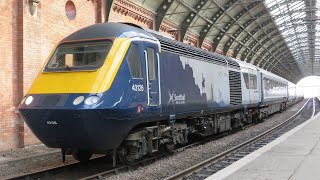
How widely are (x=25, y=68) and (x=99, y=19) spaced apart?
197 inches

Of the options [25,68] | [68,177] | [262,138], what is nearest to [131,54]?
[68,177]

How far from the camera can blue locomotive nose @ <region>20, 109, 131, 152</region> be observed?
25.9 feet

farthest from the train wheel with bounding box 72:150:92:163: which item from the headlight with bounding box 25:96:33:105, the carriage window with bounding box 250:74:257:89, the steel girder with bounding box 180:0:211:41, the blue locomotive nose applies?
the steel girder with bounding box 180:0:211:41

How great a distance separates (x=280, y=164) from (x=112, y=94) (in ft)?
12.6

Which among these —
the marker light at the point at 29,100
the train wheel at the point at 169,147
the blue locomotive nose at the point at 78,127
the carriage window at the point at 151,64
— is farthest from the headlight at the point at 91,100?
the train wheel at the point at 169,147

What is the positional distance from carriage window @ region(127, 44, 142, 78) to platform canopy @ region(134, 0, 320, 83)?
1262cm

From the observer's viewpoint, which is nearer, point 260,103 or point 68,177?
point 68,177

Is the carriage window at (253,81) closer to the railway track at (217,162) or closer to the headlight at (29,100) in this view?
the railway track at (217,162)

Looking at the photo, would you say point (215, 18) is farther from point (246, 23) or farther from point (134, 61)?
point (134, 61)

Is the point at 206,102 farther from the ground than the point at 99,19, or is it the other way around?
the point at 99,19

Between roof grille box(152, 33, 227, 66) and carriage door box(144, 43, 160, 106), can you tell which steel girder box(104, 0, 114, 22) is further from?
carriage door box(144, 43, 160, 106)

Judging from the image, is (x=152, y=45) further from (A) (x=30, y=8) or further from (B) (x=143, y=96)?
(A) (x=30, y=8)

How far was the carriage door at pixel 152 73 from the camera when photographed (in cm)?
933

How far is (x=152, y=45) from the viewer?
965cm
